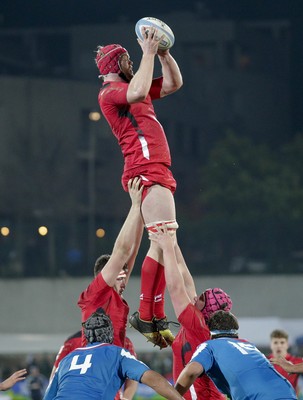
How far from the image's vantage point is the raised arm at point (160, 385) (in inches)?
274

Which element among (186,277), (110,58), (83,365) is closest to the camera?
(83,365)

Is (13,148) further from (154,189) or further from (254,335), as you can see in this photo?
(154,189)

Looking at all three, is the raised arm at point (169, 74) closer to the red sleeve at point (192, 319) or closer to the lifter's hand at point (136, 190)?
the lifter's hand at point (136, 190)

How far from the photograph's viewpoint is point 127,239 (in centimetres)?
818

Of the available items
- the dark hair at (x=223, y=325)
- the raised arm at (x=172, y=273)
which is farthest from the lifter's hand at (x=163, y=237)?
the dark hair at (x=223, y=325)

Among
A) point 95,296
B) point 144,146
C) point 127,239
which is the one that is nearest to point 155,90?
point 144,146

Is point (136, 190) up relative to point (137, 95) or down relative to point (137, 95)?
down

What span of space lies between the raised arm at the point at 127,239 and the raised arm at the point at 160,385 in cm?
121

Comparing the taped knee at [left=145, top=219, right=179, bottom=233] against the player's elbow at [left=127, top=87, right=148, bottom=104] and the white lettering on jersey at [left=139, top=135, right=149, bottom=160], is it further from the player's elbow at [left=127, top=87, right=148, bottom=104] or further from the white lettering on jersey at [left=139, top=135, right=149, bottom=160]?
the player's elbow at [left=127, top=87, right=148, bottom=104]

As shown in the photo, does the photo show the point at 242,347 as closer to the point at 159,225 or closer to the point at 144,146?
the point at 159,225

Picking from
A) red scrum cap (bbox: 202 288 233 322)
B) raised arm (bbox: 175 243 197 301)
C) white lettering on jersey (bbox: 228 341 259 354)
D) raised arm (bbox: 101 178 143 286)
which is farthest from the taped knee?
white lettering on jersey (bbox: 228 341 259 354)

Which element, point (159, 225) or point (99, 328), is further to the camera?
point (159, 225)

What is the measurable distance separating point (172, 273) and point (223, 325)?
2.35 feet

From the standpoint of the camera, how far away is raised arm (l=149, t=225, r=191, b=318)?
25.6 feet
